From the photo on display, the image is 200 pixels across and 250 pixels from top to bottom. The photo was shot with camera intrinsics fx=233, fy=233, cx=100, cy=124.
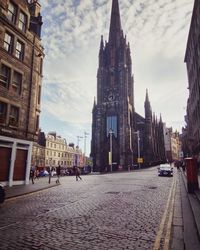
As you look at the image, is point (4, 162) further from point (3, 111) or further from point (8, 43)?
point (8, 43)

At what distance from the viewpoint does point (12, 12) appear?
66.5ft

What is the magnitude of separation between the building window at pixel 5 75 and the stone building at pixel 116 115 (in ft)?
147

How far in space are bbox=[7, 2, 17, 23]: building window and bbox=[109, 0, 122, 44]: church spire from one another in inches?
2402

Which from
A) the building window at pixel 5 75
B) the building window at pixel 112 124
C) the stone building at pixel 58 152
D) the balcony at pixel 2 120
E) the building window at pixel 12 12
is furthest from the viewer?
the stone building at pixel 58 152

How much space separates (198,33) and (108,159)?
4514 cm

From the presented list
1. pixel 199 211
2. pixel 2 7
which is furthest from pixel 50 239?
pixel 2 7

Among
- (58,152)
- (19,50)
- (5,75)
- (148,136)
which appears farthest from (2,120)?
(58,152)

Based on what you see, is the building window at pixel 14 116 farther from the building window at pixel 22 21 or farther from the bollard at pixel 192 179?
the bollard at pixel 192 179

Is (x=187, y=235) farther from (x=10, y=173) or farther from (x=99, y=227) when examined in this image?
(x=10, y=173)

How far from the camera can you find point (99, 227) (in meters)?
6.41

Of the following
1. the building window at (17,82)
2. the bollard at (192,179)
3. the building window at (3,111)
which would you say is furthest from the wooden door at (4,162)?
the bollard at (192,179)

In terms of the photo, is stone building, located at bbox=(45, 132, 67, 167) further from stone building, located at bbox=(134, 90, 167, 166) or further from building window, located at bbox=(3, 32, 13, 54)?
building window, located at bbox=(3, 32, 13, 54)

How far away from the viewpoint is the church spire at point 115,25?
78375 millimetres

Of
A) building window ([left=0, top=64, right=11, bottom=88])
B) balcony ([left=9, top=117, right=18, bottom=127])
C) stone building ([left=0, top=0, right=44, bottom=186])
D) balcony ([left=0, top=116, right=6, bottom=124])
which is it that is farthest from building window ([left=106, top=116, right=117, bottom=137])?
balcony ([left=0, top=116, right=6, bottom=124])
